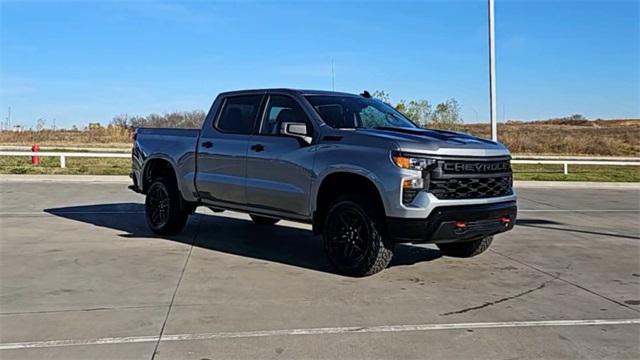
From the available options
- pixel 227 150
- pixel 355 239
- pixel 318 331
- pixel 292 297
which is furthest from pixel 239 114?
pixel 318 331

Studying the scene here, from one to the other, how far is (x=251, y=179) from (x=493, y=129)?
10.6 metres

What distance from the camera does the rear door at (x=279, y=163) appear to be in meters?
7.26

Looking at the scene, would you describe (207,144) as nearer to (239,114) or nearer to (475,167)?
(239,114)

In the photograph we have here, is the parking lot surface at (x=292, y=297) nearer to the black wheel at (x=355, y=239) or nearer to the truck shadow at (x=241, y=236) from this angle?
the truck shadow at (x=241, y=236)

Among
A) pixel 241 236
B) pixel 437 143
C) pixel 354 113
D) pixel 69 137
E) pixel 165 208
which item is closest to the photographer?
pixel 437 143

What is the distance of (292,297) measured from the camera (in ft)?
19.8

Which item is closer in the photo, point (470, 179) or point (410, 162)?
point (410, 162)

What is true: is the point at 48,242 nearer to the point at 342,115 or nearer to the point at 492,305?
the point at 342,115

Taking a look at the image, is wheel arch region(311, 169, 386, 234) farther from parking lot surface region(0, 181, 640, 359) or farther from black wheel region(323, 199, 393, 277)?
parking lot surface region(0, 181, 640, 359)

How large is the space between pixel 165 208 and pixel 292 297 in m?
3.93

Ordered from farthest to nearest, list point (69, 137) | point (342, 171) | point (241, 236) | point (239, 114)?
point (69, 137)
point (241, 236)
point (239, 114)
point (342, 171)

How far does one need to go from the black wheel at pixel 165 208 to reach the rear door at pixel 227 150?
724 mm

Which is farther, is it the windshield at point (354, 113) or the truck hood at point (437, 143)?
the windshield at point (354, 113)

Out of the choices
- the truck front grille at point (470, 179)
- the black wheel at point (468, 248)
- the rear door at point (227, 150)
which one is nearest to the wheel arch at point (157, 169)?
the rear door at point (227, 150)
